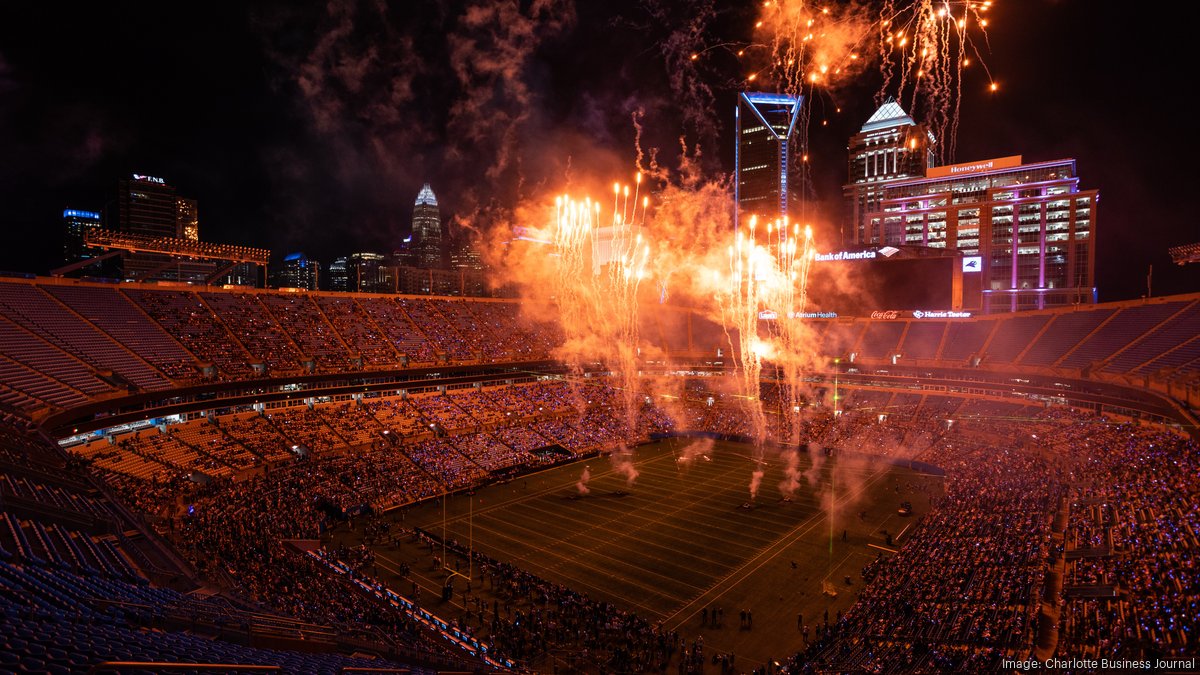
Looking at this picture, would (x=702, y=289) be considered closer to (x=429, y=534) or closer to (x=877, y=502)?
(x=877, y=502)

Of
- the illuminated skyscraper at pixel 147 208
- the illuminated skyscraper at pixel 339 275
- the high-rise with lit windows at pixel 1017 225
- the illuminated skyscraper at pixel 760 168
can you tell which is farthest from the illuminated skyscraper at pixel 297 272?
the high-rise with lit windows at pixel 1017 225

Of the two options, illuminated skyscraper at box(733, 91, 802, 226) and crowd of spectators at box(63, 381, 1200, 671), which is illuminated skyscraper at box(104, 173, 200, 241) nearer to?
crowd of spectators at box(63, 381, 1200, 671)

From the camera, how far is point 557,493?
35.8 meters

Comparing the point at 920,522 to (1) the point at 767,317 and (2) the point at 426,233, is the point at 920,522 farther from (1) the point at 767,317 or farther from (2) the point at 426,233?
(2) the point at 426,233

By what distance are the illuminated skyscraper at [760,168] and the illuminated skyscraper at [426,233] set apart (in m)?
67.3

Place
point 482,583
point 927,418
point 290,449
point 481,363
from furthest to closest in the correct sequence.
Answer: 1. point 481,363
2. point 927,418
3. point 290,449
4. point 482,583

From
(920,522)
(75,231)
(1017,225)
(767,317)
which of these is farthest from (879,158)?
(75,231)

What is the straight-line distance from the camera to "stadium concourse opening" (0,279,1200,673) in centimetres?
1562

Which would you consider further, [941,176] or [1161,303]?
[941,176]

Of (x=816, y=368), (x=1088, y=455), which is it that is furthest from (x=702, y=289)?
(x=1088, y=455)

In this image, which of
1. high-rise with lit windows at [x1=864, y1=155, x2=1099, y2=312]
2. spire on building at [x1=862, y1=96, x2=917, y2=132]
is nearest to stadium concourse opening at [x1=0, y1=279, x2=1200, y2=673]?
high-rise with lit windows at [x1=864, y1=155, x2=1099, y2=312]

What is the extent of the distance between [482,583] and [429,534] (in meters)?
6.08

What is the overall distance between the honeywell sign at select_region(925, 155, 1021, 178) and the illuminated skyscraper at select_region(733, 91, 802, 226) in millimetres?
41610

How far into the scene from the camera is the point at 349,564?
2475 cm
